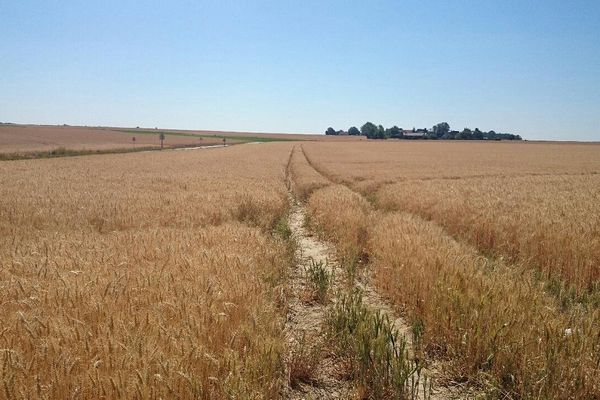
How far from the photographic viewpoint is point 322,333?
4.57m

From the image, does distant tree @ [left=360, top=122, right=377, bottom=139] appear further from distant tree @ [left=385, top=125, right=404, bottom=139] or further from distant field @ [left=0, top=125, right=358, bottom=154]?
distant field @ [left=0, top=125, right=358, bottom=154]

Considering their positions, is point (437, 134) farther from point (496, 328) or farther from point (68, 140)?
point (496, 328)

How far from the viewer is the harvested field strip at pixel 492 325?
338 cm

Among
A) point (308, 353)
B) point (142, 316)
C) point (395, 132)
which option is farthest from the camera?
point (395, 132)

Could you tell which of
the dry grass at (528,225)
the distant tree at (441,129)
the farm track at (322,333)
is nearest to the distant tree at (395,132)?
the distant tree at (441,129)

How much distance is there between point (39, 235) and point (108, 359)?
6763 mm

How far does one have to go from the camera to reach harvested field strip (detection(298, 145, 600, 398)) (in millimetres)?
3379

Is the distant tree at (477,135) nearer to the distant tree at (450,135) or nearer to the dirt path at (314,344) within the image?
the distant tree at (450,135)

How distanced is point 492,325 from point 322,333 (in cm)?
197

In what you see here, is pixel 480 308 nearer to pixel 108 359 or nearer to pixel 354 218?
pixel 108 359

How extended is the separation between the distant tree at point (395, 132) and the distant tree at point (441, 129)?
59.1ft

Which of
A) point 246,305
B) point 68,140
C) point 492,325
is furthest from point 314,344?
point 68,140

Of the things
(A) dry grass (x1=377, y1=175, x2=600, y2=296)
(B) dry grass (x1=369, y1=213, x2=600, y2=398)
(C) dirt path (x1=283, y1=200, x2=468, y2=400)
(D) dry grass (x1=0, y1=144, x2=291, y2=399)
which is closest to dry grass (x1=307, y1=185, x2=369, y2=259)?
(C) dirt path (x1=283, y1=200, x2=468, y2=400)

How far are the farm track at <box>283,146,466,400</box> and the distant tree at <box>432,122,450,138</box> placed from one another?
182 m
